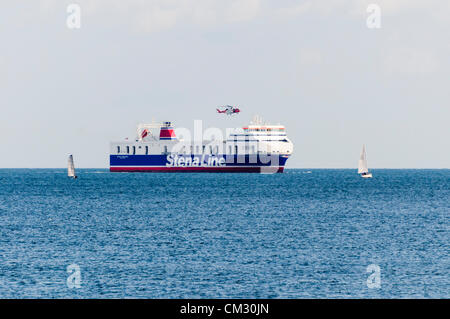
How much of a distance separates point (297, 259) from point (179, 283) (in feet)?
25.1

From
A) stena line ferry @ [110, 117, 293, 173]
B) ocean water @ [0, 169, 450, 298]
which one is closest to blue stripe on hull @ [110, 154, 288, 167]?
stena line ferry @ [110, 117, 293, 173]

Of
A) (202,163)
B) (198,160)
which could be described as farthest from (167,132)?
(202,163)

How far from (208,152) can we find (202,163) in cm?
324

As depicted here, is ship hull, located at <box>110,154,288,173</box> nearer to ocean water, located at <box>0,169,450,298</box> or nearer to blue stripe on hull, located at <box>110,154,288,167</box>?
blue stripe on hull, located at <box>110,154,288,167</box>

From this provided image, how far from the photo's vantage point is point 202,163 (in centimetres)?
14750

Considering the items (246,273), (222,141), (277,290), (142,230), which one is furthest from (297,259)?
(222,141)

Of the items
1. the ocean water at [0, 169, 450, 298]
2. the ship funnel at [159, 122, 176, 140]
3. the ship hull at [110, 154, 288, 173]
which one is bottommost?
the ocean water at [0, 169, 450, 298]

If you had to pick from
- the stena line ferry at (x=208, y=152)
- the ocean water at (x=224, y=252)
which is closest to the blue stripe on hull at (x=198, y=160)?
the stena line ferry at (x=208, y=152)

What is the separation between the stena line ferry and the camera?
142750 millimetres

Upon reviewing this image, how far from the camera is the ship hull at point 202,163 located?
143 meters

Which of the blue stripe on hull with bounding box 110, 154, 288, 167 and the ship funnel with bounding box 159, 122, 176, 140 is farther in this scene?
the ship funnel with bounding box 159, 122, 176, 140

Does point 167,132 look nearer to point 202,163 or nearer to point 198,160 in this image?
point 198,160
